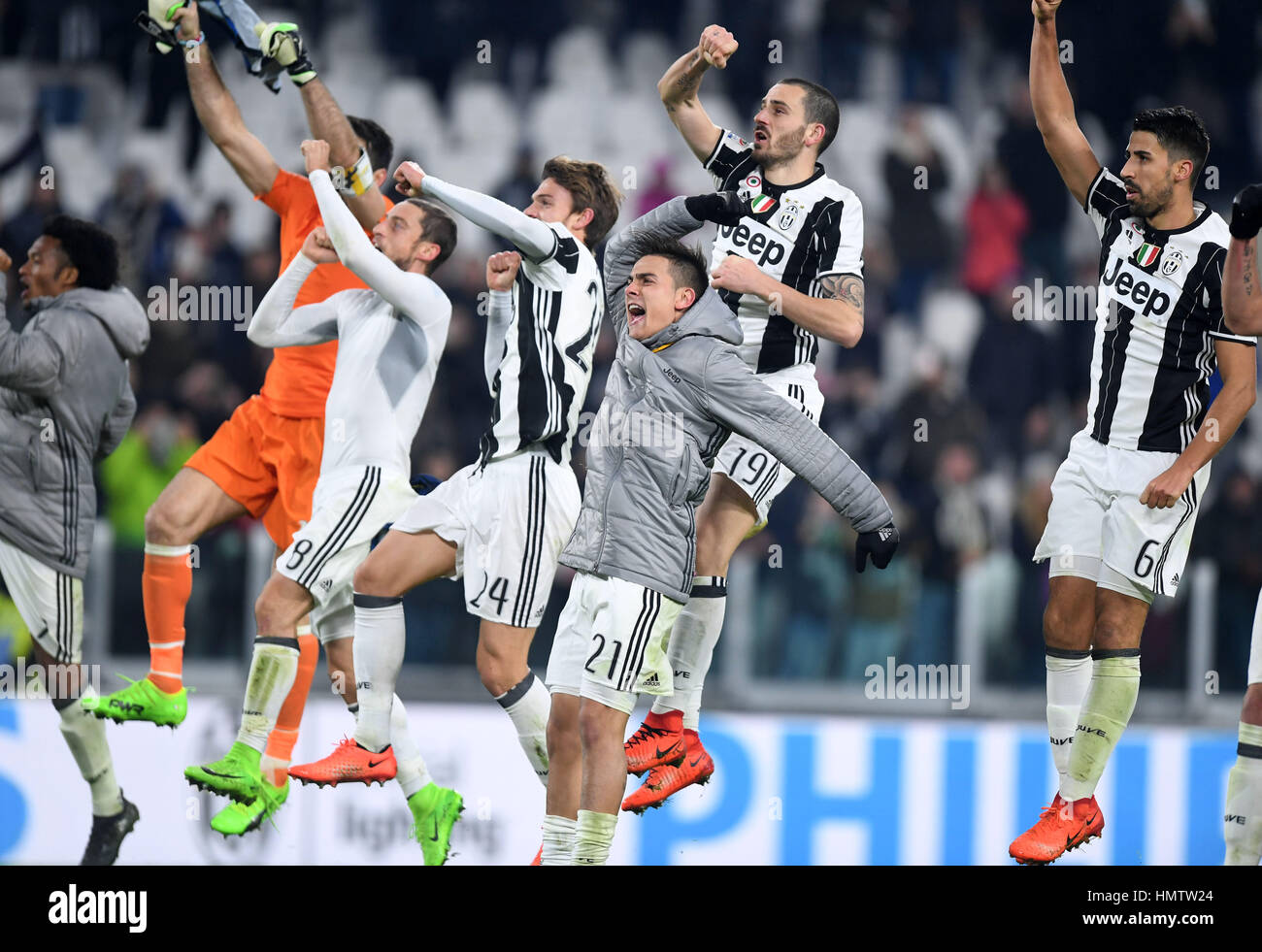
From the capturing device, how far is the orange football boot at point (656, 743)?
18.8ft

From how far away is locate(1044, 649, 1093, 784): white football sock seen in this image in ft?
18.8

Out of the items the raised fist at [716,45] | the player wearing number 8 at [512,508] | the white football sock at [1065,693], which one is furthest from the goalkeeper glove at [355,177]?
the white football sock at [1065,693]

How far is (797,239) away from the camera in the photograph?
5996mm

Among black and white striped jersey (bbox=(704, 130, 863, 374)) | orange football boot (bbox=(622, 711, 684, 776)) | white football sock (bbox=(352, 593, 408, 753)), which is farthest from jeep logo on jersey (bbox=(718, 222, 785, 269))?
white football sock (bbox=(352, 593, 408, 753))

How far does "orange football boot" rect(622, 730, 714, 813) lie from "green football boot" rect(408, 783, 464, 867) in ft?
2.60

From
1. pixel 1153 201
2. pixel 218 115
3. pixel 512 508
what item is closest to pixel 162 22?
pixel 218 115

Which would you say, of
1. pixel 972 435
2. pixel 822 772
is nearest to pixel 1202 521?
pixel 972 435

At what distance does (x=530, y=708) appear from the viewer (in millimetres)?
5875

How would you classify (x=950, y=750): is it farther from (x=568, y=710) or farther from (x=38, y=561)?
(x=38, y=561)

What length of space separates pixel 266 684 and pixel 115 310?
1679mm

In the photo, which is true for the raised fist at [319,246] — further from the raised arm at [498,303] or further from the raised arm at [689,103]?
the raised arm at [689,103]

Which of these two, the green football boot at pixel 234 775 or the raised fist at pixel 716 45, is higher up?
the raised fist at pixel 716 45

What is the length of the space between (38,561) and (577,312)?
2462 millimetres

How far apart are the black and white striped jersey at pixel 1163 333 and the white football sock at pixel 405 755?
109 inches
